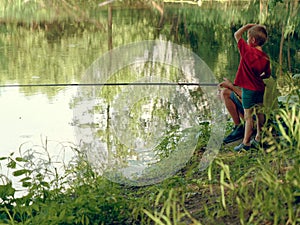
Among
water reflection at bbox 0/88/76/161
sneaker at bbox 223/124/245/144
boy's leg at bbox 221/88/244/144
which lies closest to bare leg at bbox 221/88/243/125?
boy's leg at bbox 221/88/244/144

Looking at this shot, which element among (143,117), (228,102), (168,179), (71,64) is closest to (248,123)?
(228,102)

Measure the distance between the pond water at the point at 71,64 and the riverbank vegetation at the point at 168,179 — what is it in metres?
0.06

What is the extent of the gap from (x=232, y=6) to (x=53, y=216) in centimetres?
1407

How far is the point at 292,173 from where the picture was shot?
234cm

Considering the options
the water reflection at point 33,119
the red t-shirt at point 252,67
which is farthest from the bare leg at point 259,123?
the water reflection at point 33,119

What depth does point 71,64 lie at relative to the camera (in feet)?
Result: 36.2

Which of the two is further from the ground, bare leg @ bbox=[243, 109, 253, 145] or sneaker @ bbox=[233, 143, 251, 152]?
bare leg @ bbox=[243, 109, 253, 145]

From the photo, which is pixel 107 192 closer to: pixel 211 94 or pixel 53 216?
pixel 53 216

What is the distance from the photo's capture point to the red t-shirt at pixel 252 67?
3506mm

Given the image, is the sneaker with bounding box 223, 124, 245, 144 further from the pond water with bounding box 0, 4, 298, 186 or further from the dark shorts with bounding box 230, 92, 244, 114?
the pond water with bounding box 0, 4, 298, 186

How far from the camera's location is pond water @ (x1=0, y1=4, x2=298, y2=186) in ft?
22.8

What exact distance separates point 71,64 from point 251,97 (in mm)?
7735

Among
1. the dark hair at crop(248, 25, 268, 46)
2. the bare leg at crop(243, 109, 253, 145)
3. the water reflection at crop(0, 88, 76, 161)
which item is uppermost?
the dark hair at crop(248, 25, 268, 46)

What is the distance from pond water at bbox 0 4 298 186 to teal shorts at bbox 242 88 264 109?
47.3 inches
